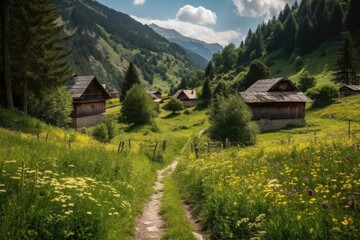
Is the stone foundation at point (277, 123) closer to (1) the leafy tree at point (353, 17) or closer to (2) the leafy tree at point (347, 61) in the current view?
(2) the leafy tree at point (347, 61)

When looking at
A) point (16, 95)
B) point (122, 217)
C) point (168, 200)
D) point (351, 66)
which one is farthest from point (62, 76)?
point (351, 66)

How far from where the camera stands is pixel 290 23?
472 ft

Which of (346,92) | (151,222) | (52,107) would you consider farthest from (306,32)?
(151,222)

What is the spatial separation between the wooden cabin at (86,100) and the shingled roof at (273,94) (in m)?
24.4

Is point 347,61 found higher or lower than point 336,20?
lower

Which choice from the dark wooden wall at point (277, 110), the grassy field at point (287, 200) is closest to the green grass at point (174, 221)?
the grassy field at point (287, 200)

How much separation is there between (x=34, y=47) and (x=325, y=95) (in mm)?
57468

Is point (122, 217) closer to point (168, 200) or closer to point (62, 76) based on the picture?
point (168, 200)

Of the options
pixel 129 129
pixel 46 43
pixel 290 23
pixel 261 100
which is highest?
pixel 290 23

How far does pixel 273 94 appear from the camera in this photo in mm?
59719

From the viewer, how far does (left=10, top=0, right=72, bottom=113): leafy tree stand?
1136 inches

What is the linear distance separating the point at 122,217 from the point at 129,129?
50091 millimetres

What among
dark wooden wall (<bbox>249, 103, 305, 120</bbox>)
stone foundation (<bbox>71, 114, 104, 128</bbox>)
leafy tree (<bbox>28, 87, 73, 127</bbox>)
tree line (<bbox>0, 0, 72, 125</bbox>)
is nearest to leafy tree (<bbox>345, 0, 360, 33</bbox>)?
dark wooden wall (<bbox>249, 103, 305, 120</bbox>)

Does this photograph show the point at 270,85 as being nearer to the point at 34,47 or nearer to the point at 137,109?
the point at 137,109
